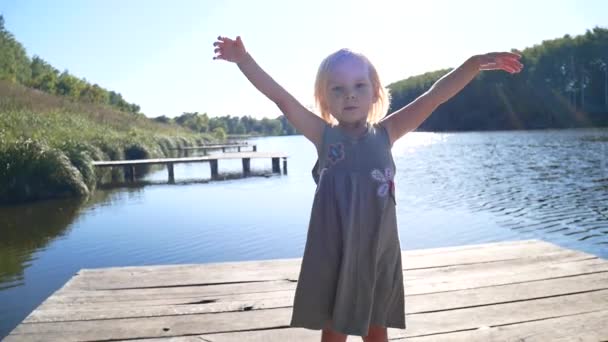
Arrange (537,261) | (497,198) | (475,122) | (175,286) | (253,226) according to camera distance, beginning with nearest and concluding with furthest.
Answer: (175,286)
(537,261)
(253,226)
(497,198)
(475,122)

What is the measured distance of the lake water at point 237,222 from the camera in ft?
20.0

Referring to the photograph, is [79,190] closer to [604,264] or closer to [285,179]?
[285,179]

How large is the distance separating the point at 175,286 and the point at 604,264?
2821mm

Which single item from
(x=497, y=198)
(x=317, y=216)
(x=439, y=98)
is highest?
(x=439, y=98)

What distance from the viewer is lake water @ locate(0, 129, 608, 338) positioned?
610cm

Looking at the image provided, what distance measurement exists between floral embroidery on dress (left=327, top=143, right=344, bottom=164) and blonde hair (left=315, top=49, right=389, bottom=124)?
0.17 metres

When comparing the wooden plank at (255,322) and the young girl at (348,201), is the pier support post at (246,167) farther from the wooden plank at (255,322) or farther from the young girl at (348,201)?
the young girl at (348,201)

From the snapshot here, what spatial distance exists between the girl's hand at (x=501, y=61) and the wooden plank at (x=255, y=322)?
1241mm

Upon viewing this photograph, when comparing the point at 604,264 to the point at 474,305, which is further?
the point at 604,264

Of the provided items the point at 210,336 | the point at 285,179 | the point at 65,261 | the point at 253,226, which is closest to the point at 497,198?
the point at 253,226

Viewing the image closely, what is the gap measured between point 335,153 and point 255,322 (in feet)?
3.82

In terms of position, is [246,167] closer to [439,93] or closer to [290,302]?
[290,302]

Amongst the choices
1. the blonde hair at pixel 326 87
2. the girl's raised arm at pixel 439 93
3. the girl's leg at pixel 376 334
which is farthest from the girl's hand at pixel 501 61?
the girl's leg at pixel 376 334

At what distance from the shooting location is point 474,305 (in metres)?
2.66
